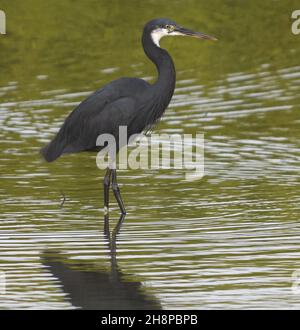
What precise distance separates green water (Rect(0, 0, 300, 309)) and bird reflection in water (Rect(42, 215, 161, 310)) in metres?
0.02

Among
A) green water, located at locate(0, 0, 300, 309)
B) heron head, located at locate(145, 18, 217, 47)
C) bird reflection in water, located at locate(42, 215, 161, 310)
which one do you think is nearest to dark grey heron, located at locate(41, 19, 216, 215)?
heron head, located at locate(145, 18, 217, 47)

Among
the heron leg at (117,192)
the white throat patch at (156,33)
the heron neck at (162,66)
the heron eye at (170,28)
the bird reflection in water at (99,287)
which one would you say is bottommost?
the bird reflection in water at (99,287)

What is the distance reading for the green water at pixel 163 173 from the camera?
9.97 meters

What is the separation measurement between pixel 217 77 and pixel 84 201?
6.97 meters

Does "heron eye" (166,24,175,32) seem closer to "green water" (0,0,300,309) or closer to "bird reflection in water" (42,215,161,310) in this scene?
"green water" (0,0,300,309)

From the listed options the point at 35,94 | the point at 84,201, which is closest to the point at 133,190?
the point at 84,201

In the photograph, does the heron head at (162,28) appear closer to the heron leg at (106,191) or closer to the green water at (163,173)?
the heron leg at (106,191)

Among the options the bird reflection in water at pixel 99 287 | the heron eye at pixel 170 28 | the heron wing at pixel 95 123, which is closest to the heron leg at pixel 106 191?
the heron wing at pixel 95 123

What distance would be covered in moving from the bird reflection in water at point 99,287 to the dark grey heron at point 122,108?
258 centimetres

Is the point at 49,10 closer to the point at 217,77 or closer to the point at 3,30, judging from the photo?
the point at 3,30

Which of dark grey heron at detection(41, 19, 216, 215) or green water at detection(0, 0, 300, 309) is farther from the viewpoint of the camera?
dark grey heron at detection(41, 19, 216, 215)

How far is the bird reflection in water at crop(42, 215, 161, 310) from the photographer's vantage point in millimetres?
9336

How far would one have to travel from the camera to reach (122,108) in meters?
13.2

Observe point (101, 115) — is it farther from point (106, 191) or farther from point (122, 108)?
point (106, 191)
